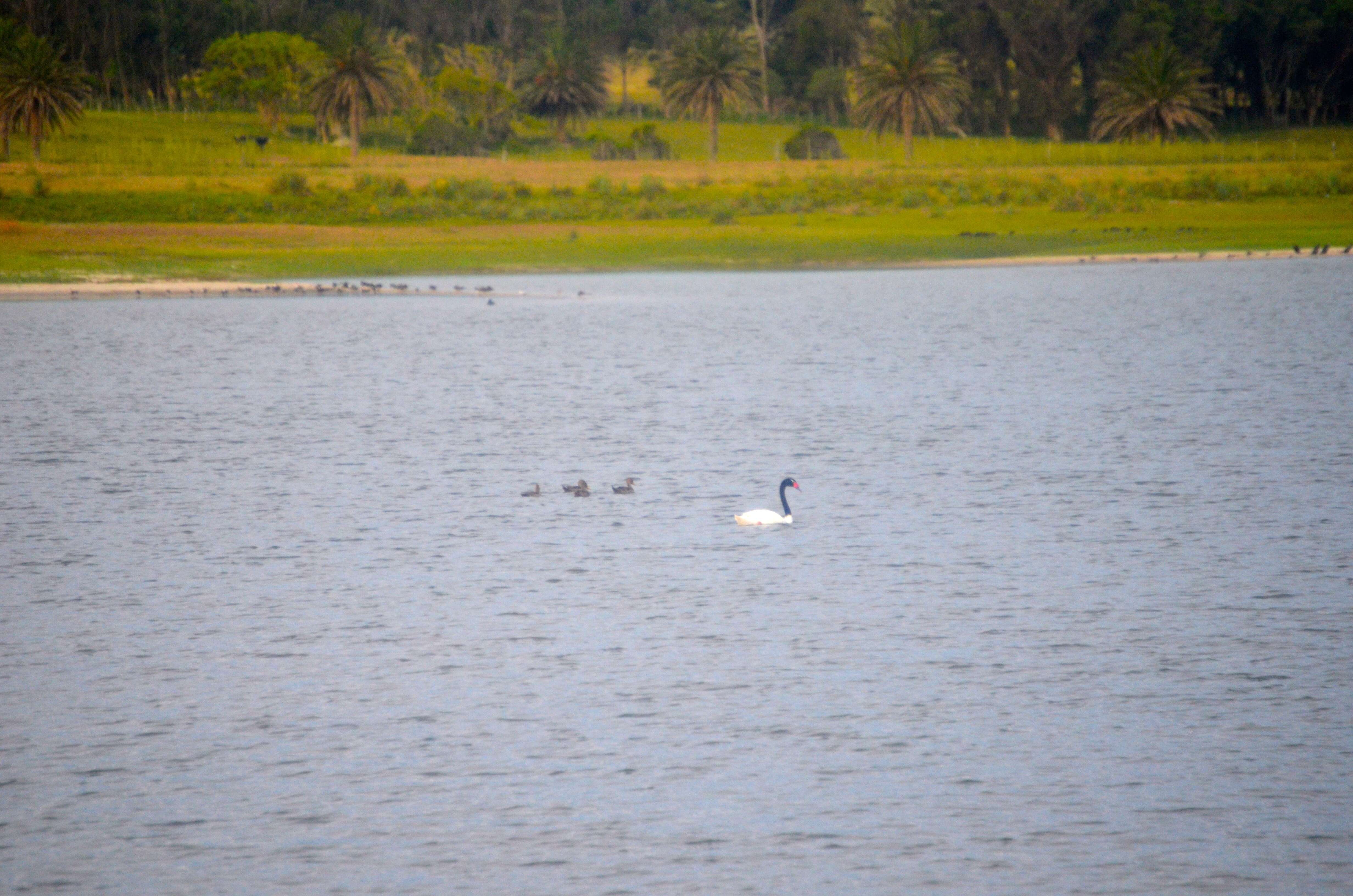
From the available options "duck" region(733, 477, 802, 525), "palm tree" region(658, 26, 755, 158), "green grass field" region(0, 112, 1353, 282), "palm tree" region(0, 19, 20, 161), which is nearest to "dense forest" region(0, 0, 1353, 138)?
"palm tree" region(658, 26, 755, 158)

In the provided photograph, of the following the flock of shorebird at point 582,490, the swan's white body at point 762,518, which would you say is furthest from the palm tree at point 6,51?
the swan's white body at point 762,518

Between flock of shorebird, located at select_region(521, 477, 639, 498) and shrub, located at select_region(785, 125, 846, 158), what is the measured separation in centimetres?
9624

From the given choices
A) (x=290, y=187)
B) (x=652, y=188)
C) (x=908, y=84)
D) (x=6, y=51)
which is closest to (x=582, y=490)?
(x=652, y=188)

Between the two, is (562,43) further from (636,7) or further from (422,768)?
(422,768)

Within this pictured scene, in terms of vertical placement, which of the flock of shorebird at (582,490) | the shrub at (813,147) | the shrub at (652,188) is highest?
the shrub at (813,147)

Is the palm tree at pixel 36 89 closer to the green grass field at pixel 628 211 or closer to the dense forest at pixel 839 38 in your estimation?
the green grass field at pixel 628 211

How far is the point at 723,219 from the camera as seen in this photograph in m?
69.5

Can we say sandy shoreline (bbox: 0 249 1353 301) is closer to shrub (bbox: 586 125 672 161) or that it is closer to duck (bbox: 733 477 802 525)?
duck (bbox: 733 477 802 525)

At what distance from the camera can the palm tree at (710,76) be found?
346ft

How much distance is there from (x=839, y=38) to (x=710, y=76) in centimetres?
4508

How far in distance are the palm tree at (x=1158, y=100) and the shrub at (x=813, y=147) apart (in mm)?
18455

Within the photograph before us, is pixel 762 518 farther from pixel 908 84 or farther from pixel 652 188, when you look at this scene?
pixel 908 84

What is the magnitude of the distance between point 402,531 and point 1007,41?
12821 centimetres

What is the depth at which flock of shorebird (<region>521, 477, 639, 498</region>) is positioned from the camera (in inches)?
722
